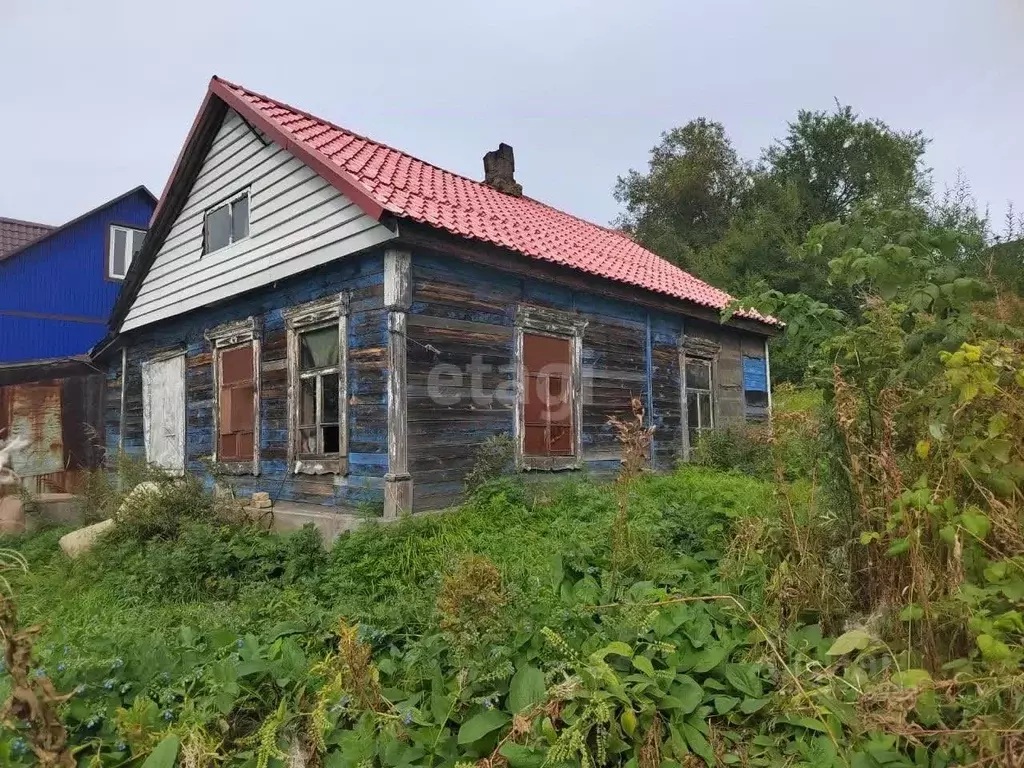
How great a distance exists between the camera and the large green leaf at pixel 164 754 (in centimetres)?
232

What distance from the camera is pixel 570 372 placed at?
851 centimetres

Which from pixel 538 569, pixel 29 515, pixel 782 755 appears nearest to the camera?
pixel 782 755

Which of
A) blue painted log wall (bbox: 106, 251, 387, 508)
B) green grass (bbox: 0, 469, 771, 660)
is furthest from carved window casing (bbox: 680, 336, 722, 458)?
blue painted log wall (bbox: 106, 251, 387, 508)

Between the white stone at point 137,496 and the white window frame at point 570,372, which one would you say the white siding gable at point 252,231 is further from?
the white stone at point 137,496

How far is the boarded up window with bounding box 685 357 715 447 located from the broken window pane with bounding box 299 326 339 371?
600cm

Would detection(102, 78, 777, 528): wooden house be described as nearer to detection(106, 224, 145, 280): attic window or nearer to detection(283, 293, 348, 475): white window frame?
detection(283, 293, 348, 475): white window frame

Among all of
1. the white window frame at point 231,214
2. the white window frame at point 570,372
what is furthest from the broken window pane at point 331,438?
the white window frame at point 231,214

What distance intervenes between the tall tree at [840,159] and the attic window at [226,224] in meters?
23.8

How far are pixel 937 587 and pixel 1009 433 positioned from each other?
0.66 metres

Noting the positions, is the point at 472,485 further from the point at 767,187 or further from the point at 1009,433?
the point at 767,187

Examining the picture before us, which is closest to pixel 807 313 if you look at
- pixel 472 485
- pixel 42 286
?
pixel 472 485

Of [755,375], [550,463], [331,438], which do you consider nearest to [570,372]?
[550,463]

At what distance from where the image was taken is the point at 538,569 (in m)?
4.58

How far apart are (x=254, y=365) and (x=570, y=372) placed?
14.1ft
